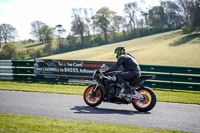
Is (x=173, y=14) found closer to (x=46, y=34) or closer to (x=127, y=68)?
(x=46, y=34)

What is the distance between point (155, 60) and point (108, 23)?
43.9 meters

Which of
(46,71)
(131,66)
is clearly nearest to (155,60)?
(46,71)

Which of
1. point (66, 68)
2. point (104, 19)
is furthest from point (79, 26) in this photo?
point (66, 68)

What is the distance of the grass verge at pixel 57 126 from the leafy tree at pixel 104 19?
78306 millimetres

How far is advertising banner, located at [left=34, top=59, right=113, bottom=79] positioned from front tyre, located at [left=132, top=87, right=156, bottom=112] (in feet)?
19.9

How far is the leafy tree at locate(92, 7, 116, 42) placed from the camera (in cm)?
8238

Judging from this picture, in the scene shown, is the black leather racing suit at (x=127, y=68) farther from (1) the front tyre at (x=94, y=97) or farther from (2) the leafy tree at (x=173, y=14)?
(2) the leafy tree at (x=173, y=14)

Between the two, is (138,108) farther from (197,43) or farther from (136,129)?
(197,43)

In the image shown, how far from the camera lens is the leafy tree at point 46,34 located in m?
85.9

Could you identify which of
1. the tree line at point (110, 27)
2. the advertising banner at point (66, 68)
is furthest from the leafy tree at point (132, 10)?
the advertising banner at point (66, 68)

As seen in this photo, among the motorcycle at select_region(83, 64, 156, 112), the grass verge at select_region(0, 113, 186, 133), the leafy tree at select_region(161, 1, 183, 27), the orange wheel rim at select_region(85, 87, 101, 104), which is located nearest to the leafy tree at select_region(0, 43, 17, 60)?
the leafy tree at select_region(161, 1, 183, 27)

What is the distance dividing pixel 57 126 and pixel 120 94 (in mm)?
2642

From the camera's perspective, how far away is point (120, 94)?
7188mm

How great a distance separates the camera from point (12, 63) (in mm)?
14555
